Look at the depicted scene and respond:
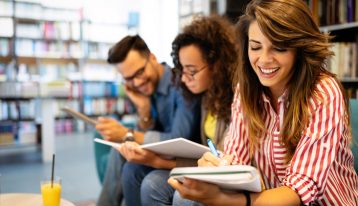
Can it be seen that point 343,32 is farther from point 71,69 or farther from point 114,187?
point 71,69

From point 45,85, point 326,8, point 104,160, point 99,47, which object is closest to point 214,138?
point 104,160

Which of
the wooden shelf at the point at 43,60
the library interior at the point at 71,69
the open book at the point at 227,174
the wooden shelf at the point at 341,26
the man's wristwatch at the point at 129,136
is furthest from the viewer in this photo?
the wooden shelf at the point at 43,60

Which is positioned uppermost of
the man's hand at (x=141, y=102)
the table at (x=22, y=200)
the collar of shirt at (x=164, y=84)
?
the collar of shirt at (x=164, y=84)

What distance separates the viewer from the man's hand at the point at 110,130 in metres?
1.70

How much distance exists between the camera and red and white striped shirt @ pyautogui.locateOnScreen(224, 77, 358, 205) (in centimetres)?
84

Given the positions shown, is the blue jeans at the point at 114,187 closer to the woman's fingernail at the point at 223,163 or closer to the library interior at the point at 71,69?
the library interior at the point at 71,69

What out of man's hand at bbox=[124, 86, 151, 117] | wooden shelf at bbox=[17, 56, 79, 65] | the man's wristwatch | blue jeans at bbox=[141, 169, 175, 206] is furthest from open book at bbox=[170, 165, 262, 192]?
wooden shelf at bbox=[17, 56, 79, 65]

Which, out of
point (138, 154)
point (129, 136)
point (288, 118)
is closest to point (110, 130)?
point (129, 136)

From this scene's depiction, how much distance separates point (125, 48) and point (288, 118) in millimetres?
1029

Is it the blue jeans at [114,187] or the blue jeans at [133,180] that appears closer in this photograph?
the blue jeans at [133,180]

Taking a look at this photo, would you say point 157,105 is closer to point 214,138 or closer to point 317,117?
point 214,138

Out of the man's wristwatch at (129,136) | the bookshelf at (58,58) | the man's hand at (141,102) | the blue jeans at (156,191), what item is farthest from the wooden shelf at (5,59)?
the blue jeans at (156,191)

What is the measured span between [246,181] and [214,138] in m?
0.72

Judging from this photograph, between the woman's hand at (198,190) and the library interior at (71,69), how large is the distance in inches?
57.0
